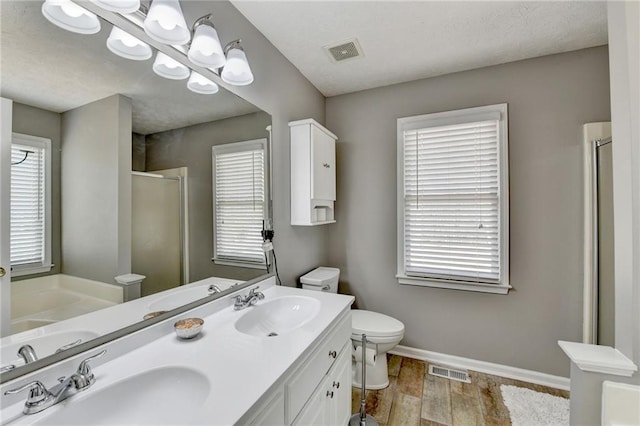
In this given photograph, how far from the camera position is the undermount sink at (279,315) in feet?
4.53

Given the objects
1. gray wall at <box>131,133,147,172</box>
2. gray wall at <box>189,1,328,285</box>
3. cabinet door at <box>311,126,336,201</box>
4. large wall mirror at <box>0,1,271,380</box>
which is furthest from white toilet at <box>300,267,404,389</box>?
gray wall at <box>131,133,147,172</box>

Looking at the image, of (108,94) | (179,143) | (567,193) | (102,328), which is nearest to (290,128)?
(179,143)

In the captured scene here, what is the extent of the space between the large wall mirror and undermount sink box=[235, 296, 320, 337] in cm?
23

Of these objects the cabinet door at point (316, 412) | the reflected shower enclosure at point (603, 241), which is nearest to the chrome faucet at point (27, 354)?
the cabinet door at point (316, 412)

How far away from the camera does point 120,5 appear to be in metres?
0.92

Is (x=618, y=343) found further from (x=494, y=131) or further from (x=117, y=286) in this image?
(x=117, y=286)

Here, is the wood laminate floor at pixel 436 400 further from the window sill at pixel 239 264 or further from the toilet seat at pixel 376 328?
the window sill at pixel 239 264

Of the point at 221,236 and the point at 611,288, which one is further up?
the point at 221,236

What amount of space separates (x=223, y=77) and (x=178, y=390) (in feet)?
4.63

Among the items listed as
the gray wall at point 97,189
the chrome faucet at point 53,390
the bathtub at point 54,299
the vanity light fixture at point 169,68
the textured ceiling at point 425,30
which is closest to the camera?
the chrome faucet at point 53,390

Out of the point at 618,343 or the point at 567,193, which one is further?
the point at 567,193

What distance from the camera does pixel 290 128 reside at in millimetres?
2045

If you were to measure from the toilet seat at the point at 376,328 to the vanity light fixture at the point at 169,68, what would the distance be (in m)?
1.85

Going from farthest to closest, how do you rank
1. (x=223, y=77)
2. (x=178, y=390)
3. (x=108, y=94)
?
(x=223, y=77)
(x=108, y=94)
(x=178, y=390)
